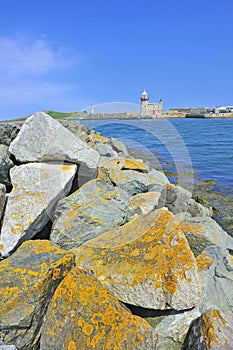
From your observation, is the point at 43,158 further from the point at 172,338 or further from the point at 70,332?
the point at 172,338

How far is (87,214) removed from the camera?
423 cm

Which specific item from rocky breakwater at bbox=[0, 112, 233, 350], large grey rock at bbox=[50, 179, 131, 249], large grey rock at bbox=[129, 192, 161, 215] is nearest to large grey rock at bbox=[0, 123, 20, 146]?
rocky breakwater at bbox=[0, 112, 233, 350]

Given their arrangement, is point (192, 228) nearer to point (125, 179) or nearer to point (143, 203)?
point (143, 203)

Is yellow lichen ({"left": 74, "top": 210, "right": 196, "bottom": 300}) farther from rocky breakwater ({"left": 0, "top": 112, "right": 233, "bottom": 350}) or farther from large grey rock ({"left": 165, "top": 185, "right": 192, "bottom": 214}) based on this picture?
large grey rock ({"left": 165, "top": 185, "right": 192, "bottom": 214})

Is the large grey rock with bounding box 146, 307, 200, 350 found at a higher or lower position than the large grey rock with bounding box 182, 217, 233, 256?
lower

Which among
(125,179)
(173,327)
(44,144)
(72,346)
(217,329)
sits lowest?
(173,327)

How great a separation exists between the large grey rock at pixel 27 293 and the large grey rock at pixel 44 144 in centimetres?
199

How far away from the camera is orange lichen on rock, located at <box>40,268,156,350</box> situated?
8.15 feet

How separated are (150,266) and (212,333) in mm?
820

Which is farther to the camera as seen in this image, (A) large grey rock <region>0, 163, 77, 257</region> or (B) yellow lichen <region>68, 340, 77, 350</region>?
(A) large grey rock <region>0, 163, 77, 257</region>

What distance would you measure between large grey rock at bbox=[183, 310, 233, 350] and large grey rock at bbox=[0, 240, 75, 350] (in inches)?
54.5

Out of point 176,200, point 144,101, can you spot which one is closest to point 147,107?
point 144,101

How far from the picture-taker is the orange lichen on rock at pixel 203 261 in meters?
3.72

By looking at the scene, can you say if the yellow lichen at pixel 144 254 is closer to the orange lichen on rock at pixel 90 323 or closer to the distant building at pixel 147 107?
the orange lichen on rock at pixel 90 323
